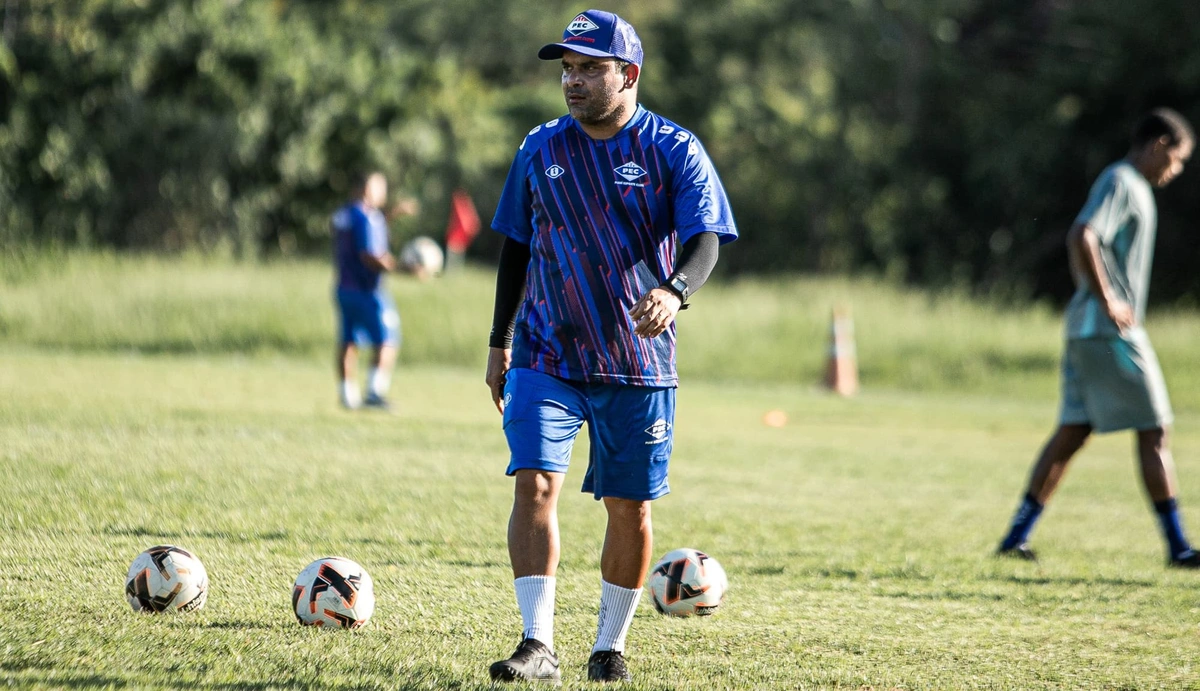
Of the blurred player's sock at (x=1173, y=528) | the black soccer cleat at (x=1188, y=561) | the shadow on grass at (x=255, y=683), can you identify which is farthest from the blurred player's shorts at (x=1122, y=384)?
the shadow on grass at (x=255, y=683)

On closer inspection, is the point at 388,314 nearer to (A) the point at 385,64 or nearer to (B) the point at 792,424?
(B) the point at 792,424

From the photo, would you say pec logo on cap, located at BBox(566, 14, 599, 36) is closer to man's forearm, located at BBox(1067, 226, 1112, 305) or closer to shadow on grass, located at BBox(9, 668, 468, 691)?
shadow on grass, located at BBox(9, 668, 468, 691)

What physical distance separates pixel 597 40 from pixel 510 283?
2.92 ft

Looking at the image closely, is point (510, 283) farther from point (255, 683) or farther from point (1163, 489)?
point (1163, 489)

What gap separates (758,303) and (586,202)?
64.3 ft

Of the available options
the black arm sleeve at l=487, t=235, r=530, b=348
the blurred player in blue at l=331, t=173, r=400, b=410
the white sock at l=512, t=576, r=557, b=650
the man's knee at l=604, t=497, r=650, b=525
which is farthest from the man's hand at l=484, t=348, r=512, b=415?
the blurred player in blue at l=331, t=173, r=400, b=410

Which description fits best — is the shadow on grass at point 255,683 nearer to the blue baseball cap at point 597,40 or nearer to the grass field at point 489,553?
the grass field at point 489,553

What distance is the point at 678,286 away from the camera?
431 cm

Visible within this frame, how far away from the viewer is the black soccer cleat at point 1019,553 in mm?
7521

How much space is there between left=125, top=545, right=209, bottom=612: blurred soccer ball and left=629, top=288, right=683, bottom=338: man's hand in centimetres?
201

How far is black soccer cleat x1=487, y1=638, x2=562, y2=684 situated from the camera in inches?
169

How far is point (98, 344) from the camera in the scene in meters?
20.3

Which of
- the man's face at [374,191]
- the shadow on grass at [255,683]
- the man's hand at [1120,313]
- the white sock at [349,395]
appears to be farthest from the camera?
the white sock at [349,395]

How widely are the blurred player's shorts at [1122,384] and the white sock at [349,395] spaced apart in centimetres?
760
